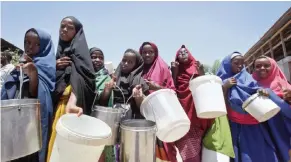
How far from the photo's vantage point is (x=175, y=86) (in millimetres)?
2258

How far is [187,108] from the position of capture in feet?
6.93

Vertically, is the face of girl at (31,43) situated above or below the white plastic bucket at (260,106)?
above

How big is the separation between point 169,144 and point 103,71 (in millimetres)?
902

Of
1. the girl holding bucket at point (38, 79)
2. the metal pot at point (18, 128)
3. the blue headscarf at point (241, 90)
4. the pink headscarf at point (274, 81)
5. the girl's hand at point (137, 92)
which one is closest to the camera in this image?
the metal pot at point (18, 128)

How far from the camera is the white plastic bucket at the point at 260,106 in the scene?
6.11 ft

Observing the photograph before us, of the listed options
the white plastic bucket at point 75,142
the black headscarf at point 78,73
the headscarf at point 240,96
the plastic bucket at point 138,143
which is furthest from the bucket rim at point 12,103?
the headscarf at point 240,96

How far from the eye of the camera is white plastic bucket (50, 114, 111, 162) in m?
1.20

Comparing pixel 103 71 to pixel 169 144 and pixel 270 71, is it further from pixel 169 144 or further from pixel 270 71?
pixel 270 71

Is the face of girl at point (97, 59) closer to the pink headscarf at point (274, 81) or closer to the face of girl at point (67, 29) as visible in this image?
the face of girl at point (67, 29)

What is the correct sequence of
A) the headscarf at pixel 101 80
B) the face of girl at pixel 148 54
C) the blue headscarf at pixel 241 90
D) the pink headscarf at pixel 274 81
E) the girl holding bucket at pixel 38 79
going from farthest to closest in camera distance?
the face of girl at pixel 148 54 → the pink headscarf at pixel 274 81 → the blue headscarf at pixel 241 90 → the headscarf at pixel 101 80 → the girl holding bucket at pixel 38 79

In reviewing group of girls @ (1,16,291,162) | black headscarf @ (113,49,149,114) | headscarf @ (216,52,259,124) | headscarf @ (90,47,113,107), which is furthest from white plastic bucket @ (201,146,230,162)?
headscarf @ (90,47,113,107)

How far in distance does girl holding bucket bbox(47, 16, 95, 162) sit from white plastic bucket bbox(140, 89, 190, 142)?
0.45 meters

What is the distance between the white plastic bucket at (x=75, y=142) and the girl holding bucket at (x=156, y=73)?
703mm

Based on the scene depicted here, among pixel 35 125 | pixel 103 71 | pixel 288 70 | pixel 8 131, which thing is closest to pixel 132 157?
pixel 35 125
